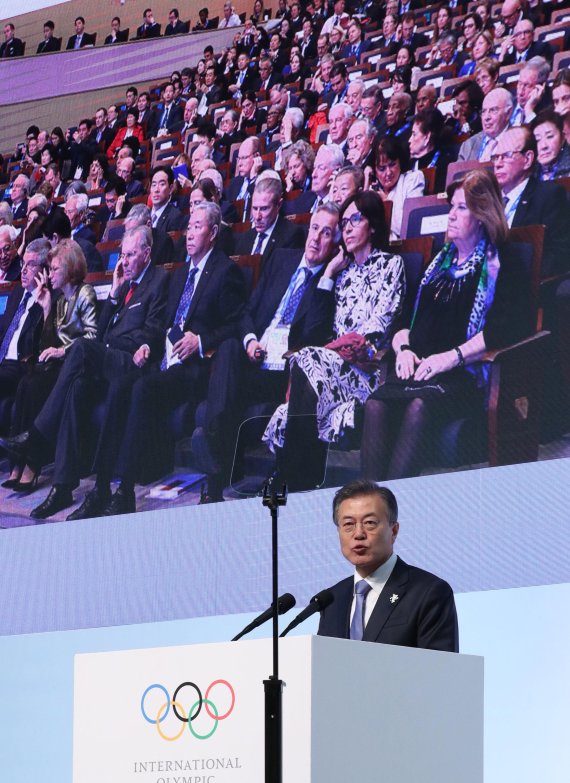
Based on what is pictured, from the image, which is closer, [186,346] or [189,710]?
[189,710]

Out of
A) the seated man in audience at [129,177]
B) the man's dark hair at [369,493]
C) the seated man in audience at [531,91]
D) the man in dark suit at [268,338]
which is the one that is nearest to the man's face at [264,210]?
the man in dark suit at [268,338]

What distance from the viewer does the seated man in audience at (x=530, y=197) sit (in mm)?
3963

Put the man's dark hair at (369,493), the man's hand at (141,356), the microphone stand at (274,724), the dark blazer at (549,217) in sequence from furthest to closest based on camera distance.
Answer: the man's hand at (141,356) → the dark blazer at (549,217) → the man's dark hair at (369,493) → the microphone stand at (274,724)

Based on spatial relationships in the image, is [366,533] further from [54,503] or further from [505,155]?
[54,503]

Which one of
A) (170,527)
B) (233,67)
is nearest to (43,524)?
(170,527)

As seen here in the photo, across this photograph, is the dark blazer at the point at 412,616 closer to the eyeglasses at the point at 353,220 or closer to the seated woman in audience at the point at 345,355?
the seated woman in audience at the point at 345,355

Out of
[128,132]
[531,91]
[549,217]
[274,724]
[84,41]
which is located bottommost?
[274,724]

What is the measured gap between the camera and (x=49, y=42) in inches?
233

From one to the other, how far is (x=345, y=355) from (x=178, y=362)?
78 centimetres

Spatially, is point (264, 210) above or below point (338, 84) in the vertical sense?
below

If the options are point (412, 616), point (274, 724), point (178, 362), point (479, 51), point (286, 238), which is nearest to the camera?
point (274, 724)

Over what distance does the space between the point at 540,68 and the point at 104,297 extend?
2.06m

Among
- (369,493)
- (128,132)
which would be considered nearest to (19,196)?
(128,132)

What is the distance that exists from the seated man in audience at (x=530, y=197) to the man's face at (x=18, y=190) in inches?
100
